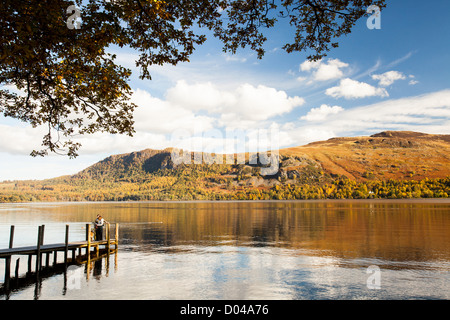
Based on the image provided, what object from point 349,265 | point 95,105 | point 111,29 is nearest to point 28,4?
point 111,29

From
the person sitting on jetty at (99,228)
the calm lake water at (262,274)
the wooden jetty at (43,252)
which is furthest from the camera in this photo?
the person sitting on jetty at (99,228)

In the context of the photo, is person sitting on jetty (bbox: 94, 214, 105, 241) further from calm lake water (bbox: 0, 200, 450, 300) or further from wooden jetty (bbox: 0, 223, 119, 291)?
calm lake water (bbox: 0, 200, 450, 300)

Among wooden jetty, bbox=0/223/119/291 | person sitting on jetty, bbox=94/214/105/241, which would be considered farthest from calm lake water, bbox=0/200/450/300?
person sitting on jetty, bbox=94/214/105/241

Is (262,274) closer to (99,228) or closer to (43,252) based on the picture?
(43,252)

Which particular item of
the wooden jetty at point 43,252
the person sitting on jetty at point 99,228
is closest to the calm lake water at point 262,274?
the wooden jetty at point 43,252

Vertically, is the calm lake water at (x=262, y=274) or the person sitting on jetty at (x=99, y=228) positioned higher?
the person sitting on jetty at (x=99, y=228)

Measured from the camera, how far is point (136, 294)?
18516 mm

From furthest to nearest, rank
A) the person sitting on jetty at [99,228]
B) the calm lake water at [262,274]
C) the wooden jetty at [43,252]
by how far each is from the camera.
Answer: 1. the person sitting on jetty at [99,228]
2. the wooden jetty at [43,252]
3. the calm lake water at [262,274]

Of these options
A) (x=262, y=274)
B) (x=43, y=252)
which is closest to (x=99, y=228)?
(x=43, y=252)

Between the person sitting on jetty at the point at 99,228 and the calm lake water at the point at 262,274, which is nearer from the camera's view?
the calm lake water at the point at 262,274

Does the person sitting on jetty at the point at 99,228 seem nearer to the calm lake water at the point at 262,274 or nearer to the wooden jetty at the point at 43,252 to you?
the wooden jetty at the point at 43,252
